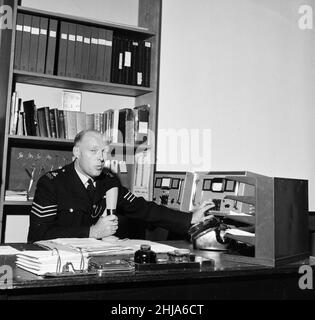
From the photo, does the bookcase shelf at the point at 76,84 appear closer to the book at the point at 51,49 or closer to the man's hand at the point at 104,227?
the book at the point at 51,49

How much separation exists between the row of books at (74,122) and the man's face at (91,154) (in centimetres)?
46

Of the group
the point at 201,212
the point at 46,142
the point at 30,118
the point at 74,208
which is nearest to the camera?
the point at 201,212

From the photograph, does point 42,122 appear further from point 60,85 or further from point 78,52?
point 78,52

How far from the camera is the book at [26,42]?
2770mm

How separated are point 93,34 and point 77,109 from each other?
1.77 feet

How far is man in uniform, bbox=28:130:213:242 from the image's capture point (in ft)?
7.33

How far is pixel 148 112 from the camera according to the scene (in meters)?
3.15

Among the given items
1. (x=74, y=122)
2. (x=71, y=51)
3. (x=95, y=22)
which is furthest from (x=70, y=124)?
(x=95, y=22)

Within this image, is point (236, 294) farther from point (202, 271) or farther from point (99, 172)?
point (99, 172)

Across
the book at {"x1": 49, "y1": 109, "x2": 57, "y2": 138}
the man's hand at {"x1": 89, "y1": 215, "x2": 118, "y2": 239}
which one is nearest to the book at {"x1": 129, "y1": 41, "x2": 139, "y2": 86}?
the book at {"x1": 49, "y1": 109, "x2": 57, "y2": 138}

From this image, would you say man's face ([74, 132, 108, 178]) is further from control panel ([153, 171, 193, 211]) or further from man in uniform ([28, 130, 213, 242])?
control panel ([153, 171, 193, 211])

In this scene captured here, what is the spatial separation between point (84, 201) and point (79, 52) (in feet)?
3.53

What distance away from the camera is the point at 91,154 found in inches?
95.3

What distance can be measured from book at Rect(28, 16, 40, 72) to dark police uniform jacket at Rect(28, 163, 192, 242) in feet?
2.51
